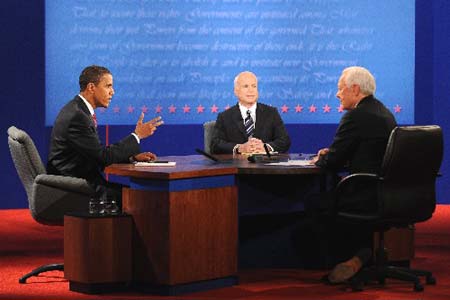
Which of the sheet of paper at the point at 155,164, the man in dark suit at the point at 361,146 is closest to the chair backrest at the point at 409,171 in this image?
the man in dark suit at the point at 361,146

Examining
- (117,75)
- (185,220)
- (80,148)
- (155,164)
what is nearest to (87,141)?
(80,148)

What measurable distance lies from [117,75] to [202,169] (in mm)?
4178

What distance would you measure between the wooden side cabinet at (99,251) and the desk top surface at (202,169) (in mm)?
299

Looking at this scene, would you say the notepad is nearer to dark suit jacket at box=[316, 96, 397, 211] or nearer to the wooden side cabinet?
the wooden side cabinet

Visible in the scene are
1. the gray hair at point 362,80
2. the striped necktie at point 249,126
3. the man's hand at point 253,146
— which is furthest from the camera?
the striped necktie at point 249,126

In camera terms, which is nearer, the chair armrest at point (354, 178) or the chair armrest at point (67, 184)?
the chair armrest at point (354, 178)

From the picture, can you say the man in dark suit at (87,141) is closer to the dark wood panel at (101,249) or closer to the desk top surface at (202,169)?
the desk top surface at (202,169)

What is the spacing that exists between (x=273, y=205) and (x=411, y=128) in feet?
4.12

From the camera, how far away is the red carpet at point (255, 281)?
19.6 ft

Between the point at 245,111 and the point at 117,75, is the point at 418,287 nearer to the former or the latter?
the point at 245,111

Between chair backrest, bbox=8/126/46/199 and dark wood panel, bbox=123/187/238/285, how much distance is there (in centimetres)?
70

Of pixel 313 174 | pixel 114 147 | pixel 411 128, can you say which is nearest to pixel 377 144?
pixel 411 128

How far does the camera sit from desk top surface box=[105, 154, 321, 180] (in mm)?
5898

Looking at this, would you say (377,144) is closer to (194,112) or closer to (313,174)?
(313,174)
